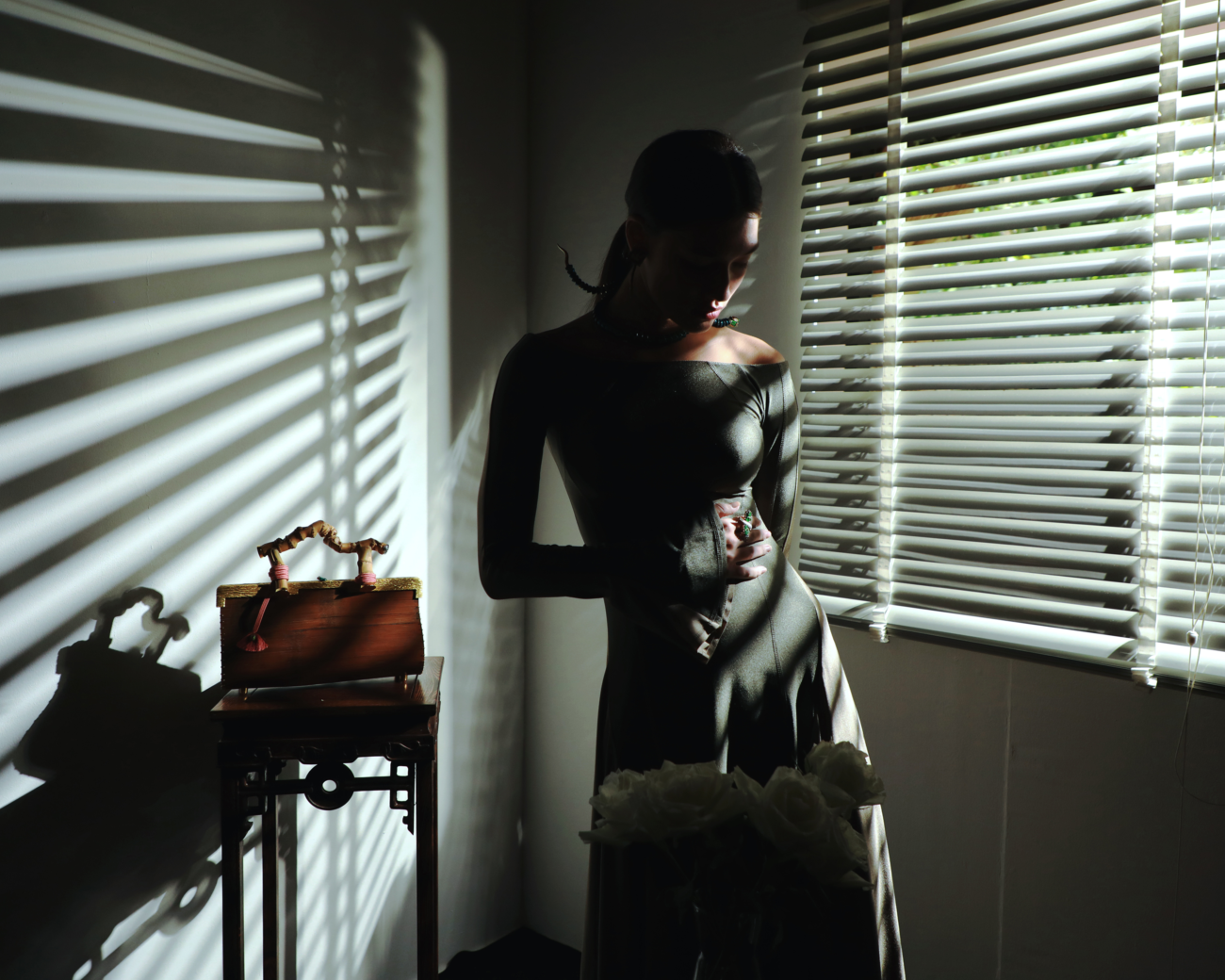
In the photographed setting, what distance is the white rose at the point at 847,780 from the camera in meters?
0.74

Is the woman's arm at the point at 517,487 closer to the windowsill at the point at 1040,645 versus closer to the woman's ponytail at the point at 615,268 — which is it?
the woman's ponytail at the point at 615,268

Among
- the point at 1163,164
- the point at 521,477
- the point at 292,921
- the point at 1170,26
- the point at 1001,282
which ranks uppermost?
the point at 1170,26

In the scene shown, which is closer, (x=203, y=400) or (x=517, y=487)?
(x=517, y=487)

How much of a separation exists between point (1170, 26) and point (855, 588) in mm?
1137

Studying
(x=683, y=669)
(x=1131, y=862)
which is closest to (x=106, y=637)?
(x=683, y=669)

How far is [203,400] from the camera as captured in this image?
1686 mm

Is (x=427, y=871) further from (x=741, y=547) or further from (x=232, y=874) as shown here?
(x=741, y=547)

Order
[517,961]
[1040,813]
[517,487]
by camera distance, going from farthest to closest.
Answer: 1. [517,961]
2. [1040,813]
3. [517,487]

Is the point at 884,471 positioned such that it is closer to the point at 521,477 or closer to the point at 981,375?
the point at 981,375

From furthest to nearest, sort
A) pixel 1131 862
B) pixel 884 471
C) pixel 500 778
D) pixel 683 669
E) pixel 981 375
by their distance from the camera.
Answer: pixel 500 778, pixel 884 471, pixel 981 375, pixel 1131 862, pixel 683 669

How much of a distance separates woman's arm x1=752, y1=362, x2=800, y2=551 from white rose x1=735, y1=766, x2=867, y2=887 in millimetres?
767

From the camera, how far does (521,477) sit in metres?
1.32

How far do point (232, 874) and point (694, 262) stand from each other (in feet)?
4.26

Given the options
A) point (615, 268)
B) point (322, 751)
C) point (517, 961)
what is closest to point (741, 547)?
point (615, 268)
